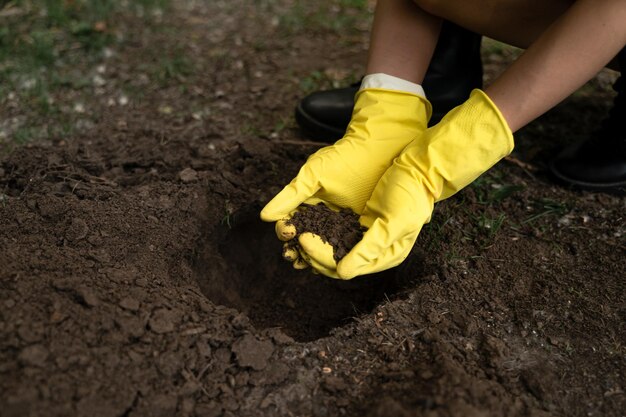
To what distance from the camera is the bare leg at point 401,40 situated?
2146mm

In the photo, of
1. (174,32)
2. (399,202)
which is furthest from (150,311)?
(174,32)

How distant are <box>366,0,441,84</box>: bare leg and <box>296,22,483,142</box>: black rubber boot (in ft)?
0.68

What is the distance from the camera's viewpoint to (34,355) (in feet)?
4.74

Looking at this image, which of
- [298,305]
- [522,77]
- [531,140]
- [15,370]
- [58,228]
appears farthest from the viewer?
[531,140]

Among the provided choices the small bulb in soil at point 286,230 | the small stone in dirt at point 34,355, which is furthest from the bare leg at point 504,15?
the small stone in dirt at point 34,355

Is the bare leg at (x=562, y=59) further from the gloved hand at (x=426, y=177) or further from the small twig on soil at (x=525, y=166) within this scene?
the small twig on soil at (x=525, y=166)

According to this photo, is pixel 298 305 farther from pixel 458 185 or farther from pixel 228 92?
pixel 228 92

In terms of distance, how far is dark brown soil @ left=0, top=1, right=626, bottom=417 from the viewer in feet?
4.92

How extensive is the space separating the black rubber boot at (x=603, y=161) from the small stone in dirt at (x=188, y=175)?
1.41 m

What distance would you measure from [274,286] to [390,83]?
0.89 meters

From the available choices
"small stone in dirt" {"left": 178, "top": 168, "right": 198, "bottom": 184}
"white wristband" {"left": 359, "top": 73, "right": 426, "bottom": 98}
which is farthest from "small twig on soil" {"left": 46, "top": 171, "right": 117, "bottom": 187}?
"white wristband" {"left": 359, "top": 73, "right": 426, "bottom": 98}

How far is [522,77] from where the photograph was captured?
1.74 metres

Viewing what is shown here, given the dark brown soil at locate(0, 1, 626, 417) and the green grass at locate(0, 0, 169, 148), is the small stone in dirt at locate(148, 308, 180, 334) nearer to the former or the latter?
the dark brown soil at locate(0, 1, 626, 417)

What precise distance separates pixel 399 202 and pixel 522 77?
0.52 m
